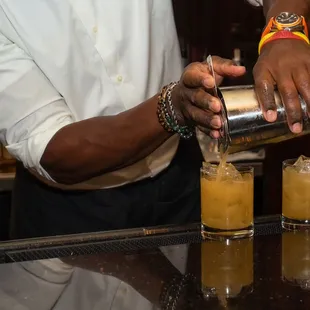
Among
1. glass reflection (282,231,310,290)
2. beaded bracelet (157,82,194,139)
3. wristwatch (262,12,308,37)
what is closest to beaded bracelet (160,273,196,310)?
glass reflection (282,231,310,290)

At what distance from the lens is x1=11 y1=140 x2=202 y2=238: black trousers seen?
1.57m

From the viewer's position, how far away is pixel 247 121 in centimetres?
106

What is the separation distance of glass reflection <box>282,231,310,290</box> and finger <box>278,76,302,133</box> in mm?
207

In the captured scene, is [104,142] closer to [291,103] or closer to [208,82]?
[208,82]

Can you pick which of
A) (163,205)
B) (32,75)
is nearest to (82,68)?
(32,75)

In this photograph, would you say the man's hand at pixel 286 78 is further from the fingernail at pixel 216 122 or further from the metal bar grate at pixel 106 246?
the metal bar grate at pixel 106 246

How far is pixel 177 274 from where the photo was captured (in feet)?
3.37

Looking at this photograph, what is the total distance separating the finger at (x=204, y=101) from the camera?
109 centimetres

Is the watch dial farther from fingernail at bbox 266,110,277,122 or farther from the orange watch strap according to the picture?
fingernail at bbox 266,110,277,122

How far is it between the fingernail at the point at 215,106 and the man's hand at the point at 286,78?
0.21 ft

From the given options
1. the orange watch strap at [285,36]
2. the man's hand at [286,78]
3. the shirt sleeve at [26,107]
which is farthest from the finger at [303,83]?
the shirt sleeve at [26,107]

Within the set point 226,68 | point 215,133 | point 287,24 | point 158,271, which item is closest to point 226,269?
point 158,271

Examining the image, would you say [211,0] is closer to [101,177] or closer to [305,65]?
[101,177]

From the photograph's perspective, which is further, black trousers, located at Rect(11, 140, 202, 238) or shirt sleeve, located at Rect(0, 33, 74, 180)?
black trousers, located at Rect(11, 140, 202, 238)
